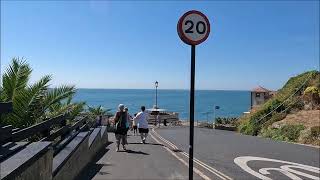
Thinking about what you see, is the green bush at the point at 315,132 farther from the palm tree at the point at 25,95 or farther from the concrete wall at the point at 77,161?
the palm tree at the point at 25,95

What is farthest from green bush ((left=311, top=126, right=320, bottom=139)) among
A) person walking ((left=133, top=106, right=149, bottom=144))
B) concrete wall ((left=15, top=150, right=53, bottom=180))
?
concrete wall ((left=15, top=150, right=53, bottom=180))

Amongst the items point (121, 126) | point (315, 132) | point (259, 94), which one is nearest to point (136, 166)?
point (121, 126)

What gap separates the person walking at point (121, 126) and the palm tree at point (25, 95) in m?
3.39

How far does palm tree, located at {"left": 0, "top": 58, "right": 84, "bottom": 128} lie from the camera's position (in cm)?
1209

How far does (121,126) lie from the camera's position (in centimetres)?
1769

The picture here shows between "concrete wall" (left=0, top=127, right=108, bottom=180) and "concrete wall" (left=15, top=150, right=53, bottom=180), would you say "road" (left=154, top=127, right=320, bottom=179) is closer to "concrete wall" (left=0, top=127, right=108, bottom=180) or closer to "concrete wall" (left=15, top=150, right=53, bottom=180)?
"concrete wall" (left=0, top=127, right=108, bottom=180)

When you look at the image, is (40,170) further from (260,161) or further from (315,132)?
(315,132)

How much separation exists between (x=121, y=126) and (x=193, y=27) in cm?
1019

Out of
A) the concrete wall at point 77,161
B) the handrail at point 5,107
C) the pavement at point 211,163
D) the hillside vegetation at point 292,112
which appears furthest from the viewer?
the hillside vegetation at point 292,112

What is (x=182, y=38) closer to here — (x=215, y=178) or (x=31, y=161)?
(x=31, y=161)

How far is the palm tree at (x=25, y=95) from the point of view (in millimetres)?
12094

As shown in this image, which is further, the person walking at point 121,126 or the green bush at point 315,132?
the green bush at point 315,132

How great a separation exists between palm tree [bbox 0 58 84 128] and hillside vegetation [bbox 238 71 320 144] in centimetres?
1241

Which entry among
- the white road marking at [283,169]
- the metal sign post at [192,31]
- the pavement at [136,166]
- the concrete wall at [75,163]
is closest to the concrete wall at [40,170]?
the concrete wall at [75,163]
